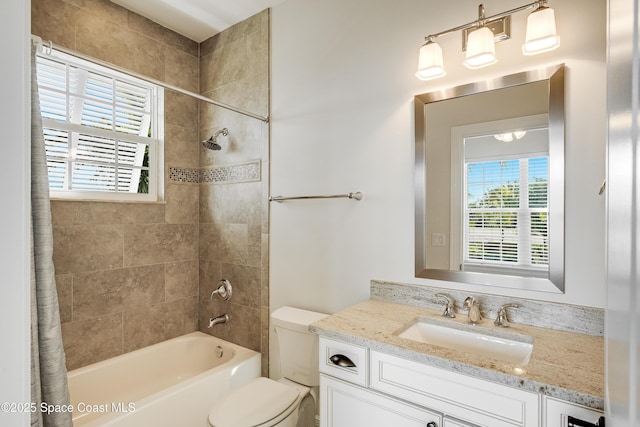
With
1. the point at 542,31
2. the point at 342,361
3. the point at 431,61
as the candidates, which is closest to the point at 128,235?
the point at 342,361

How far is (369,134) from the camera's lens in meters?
1.84

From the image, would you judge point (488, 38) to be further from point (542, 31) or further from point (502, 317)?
point (502, 317)

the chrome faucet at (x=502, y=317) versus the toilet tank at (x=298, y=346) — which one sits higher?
the chrome faucet at (x=502, y=317)

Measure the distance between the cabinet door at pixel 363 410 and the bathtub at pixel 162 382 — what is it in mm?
847

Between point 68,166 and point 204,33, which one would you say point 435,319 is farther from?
point 204,33

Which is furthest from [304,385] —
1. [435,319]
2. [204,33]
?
[204,33]

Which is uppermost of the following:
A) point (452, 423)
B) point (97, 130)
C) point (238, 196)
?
point (97, 130)

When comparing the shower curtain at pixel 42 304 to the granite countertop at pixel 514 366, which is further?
the shower curtain at pixel 42 304

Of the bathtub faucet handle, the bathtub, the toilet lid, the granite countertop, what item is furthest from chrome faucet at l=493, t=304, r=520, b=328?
the bathtub faucet handle

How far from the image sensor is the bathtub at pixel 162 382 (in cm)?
168

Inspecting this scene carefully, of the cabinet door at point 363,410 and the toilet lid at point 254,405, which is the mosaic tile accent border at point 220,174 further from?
the cabinet door at point 363,410

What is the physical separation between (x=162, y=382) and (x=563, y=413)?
7.77ft

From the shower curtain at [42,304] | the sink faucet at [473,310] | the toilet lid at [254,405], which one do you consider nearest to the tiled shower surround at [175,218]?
the toilet lid at [254,405]

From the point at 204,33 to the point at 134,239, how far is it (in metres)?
1.68
